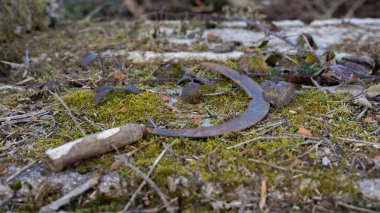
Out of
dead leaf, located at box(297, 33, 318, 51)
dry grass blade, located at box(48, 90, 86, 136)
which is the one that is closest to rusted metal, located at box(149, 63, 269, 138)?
dry grass blade, located at box(48, 90, 86, 136)

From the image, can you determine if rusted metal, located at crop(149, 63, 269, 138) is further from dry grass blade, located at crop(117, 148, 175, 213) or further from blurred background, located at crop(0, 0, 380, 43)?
blurred background, located at crop(0, 0, 380, 43)

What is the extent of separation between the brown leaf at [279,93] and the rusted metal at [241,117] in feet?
0.14

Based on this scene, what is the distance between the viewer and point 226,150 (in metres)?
1.80

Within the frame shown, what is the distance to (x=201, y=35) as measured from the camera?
3383 mm

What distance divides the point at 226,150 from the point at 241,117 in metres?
0.32

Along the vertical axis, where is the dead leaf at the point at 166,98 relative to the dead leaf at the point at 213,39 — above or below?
below

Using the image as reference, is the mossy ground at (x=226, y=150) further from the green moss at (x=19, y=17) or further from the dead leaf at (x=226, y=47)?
the green moss at (x=19, y=17)

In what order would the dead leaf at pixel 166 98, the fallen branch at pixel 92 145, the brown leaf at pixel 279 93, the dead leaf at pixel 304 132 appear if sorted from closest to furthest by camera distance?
the fallen branch at pixel 92 145 < the dead leaf at pixel 304 132 < the brown leaf at pixel 279 93 < the dead leaf at pixel 166 98

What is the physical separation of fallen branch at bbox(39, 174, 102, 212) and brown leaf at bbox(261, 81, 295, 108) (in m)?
1.02

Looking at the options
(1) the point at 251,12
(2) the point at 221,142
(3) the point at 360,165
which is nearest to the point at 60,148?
(2) the point at 221,142

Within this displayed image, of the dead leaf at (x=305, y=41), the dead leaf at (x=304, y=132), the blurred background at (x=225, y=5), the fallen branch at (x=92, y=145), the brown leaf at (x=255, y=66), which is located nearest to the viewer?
the fallen branch at (x=92, y=145)

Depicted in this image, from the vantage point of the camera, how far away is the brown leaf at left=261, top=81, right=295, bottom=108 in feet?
7.06

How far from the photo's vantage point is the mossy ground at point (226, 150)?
5.35 feet

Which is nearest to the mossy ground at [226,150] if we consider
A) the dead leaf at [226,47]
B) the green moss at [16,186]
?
the green moss at [16,186]
